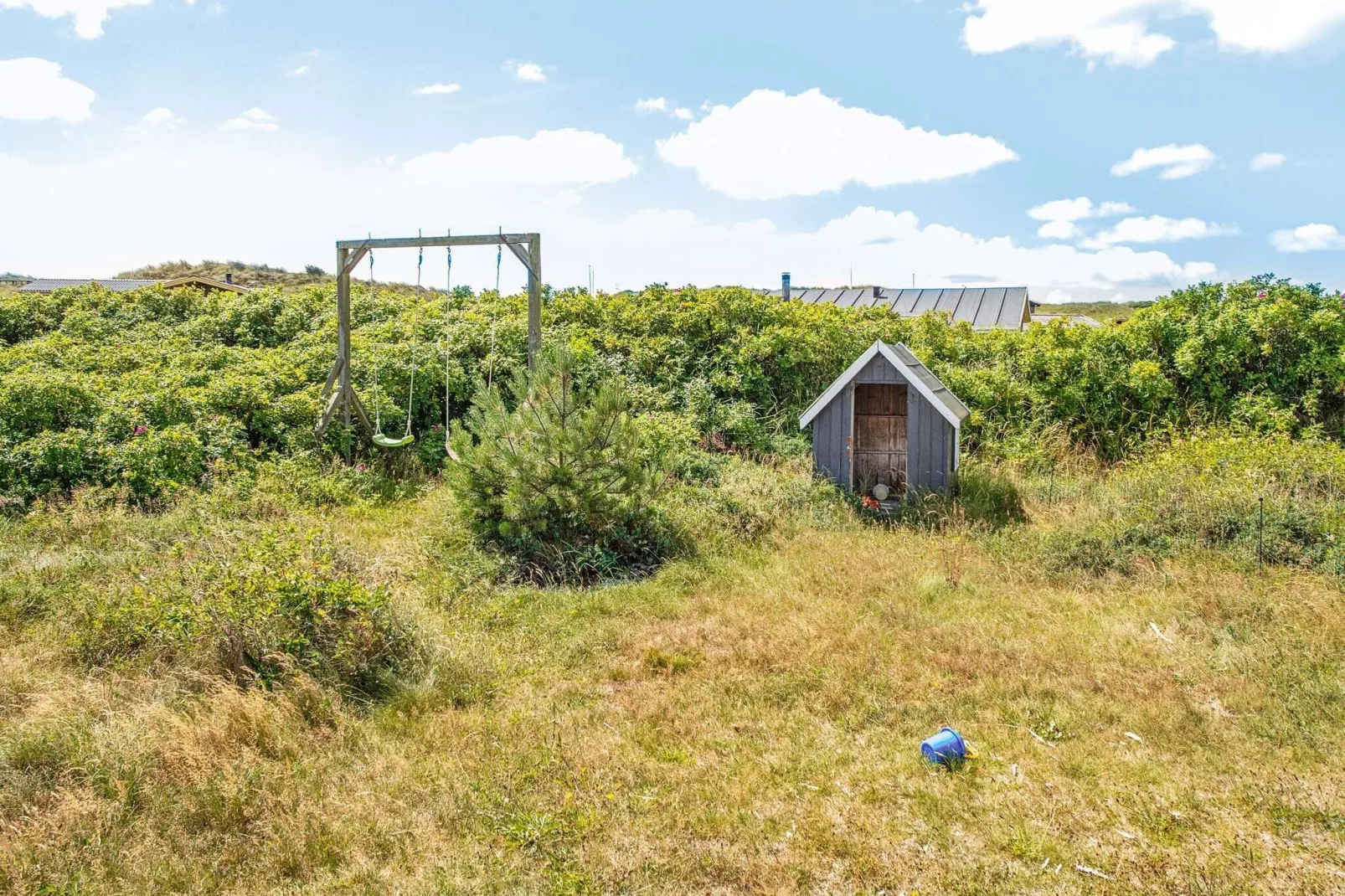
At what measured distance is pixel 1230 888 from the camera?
125 inches

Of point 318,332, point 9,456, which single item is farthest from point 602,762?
point 318,332

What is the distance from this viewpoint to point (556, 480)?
717cm

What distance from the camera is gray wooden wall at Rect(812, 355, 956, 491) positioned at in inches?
345

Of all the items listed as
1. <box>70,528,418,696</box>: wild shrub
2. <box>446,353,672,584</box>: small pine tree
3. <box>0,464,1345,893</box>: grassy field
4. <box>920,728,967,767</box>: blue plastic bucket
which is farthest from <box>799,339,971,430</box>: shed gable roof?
<box>70,528,418,696</box>: wild shrub

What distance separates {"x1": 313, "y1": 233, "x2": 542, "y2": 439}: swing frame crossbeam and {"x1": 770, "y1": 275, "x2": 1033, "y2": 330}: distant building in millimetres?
16793

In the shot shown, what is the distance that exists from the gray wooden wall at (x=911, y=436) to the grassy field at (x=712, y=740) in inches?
84.0

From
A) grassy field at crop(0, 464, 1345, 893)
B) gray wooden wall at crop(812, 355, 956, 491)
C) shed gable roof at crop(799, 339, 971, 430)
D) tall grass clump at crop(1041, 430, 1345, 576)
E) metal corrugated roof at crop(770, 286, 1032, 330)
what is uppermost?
metal corrugated roof at crop(770, 286, 1032, 330)

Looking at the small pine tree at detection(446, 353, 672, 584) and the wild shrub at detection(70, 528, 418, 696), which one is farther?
the small pine tree at detection(446, 353, 672, 584)

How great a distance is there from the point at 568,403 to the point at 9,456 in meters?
6.56

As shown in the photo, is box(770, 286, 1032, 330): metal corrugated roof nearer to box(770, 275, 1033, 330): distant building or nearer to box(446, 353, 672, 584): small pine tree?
box(770, 275, 1033, 330): distant building

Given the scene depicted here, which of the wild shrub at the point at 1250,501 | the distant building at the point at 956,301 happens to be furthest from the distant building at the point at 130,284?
the wild shrub at the point at 1250,501

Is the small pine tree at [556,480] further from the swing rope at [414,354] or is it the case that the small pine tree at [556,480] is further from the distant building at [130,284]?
the distant building at [130,284]

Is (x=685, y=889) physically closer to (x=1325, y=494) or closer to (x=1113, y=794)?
(x=1113, y=794)

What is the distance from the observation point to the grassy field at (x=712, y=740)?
339 cm
